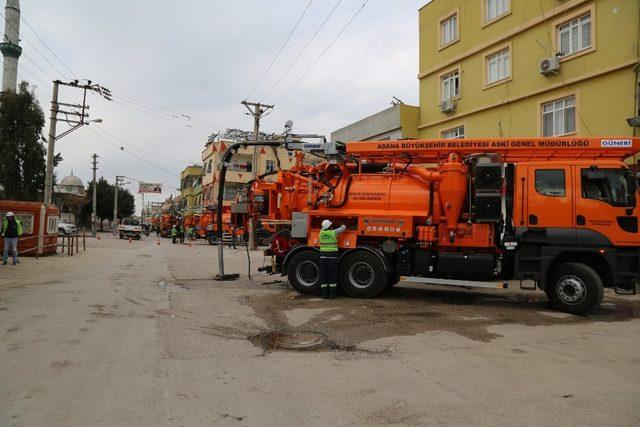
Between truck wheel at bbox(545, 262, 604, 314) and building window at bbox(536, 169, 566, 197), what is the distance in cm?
133

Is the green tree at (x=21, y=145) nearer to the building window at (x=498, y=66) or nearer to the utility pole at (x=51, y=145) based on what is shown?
the utility pole at (x=51, y=145)

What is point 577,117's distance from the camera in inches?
615

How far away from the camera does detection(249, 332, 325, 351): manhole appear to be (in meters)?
6.25

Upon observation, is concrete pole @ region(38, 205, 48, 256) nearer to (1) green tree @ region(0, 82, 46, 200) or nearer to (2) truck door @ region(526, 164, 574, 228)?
(1) green tree @ region(0, 82, 46, 200)

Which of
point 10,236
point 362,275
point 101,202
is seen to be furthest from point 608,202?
point 101,202

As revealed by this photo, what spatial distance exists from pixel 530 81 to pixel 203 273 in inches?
511

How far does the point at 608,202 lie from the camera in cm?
876

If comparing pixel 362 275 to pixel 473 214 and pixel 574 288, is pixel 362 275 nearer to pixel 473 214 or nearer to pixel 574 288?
pixel 473 214

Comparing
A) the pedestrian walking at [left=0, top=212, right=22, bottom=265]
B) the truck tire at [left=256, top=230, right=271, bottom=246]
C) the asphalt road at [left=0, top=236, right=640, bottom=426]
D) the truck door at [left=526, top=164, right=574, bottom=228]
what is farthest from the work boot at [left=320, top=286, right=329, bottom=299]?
the pedestrian walking at [left=0, top=212, right=22, bottom=265]

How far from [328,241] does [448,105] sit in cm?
1280

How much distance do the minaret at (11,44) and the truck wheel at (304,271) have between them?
3546 centimetres

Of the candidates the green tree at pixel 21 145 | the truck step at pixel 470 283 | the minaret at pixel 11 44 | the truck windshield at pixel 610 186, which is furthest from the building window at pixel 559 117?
the minaret at pixel 11 44

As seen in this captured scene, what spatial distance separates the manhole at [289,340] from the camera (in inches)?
246

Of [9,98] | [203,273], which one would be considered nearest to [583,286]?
[203,273]
